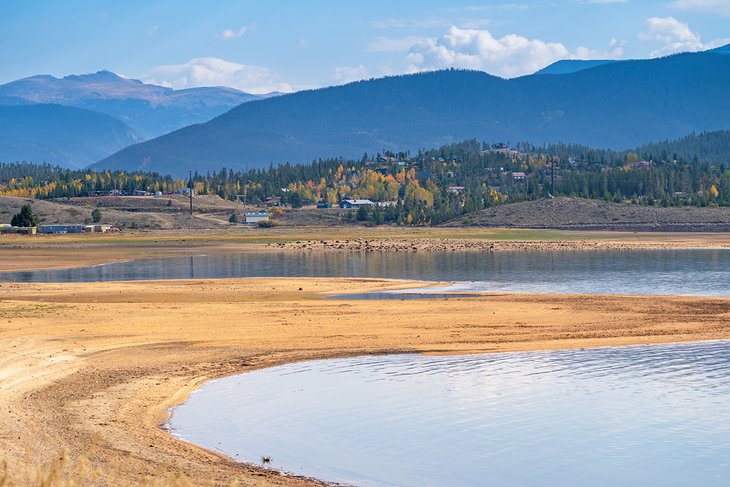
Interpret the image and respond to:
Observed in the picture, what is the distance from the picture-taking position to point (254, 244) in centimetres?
12500

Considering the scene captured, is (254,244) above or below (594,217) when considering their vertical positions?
below

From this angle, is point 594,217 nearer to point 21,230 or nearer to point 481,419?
point 21,230

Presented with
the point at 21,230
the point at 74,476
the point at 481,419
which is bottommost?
the point at 481,419

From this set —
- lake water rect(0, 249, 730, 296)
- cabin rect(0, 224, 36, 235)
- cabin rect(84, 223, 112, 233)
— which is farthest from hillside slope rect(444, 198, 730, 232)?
cabin rect(0, 224, 36, 235)

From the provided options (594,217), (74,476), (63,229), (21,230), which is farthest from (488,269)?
(594,217)

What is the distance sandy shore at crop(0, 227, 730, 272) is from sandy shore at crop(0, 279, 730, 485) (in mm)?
35495

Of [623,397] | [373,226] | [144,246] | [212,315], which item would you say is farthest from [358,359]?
[373,226]

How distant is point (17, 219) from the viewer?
161750 mm

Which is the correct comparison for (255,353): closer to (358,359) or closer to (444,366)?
(358,359)

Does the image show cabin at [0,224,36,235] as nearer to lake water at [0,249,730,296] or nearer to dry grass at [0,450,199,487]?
lake water at [0,249,730,296]

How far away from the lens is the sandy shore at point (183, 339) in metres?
21.5

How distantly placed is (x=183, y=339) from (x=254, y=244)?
87881 millimetres

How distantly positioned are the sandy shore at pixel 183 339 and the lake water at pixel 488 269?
835 cm

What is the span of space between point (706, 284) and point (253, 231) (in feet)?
365
